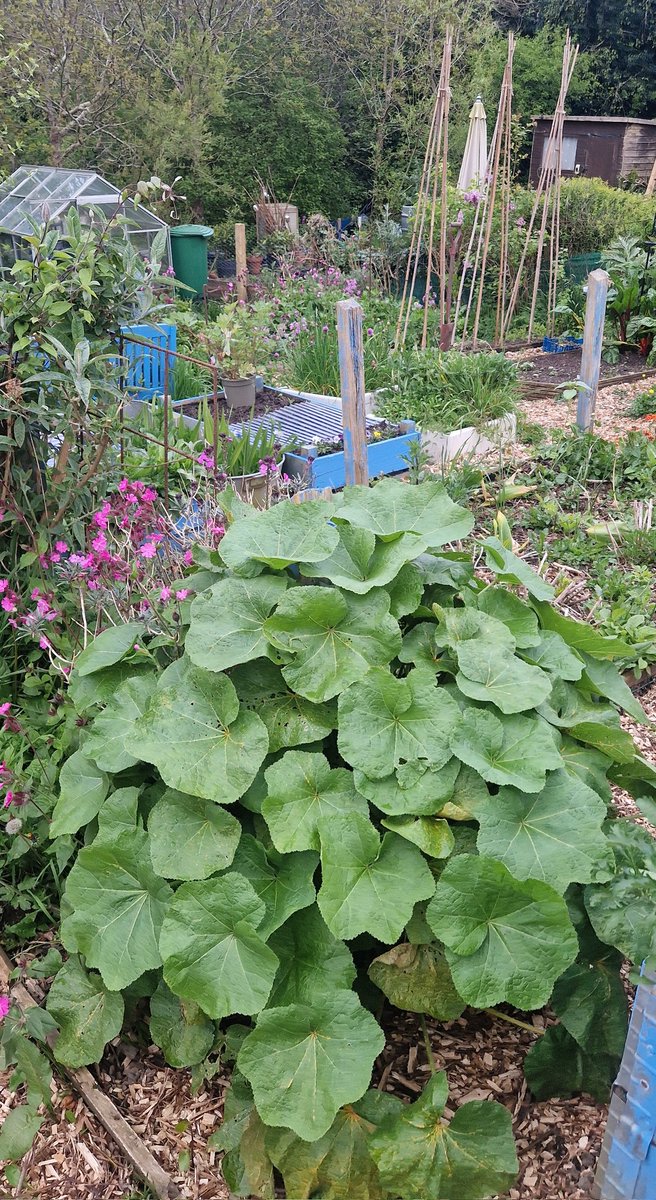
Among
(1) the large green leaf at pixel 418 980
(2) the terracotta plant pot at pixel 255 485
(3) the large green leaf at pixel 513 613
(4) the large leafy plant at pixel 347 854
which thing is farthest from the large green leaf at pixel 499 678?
(2) the terracotta plant pot at pixel 255 485

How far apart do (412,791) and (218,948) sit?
1.46ft

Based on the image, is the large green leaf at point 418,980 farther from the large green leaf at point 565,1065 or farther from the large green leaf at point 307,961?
the large green leaf at point 565,1065

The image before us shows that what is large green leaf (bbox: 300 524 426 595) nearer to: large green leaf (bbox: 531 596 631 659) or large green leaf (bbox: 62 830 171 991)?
large green leaf (bbox: 531 596 631 659)

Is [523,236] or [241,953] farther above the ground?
[523,236]

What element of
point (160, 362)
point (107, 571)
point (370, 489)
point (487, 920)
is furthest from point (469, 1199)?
point (160, 362)

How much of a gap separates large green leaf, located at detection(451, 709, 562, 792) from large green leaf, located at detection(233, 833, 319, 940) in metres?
0.36

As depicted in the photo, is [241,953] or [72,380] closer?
[241,953]

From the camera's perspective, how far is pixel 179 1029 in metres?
1.73

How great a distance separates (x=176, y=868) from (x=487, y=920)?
567mm

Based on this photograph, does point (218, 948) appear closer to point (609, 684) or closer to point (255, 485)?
point (609, 684)

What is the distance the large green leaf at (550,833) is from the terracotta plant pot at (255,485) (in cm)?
204

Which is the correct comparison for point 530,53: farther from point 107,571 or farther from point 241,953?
point 241,953

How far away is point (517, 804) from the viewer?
1618 millimetres

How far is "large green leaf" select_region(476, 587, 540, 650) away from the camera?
1.88m
